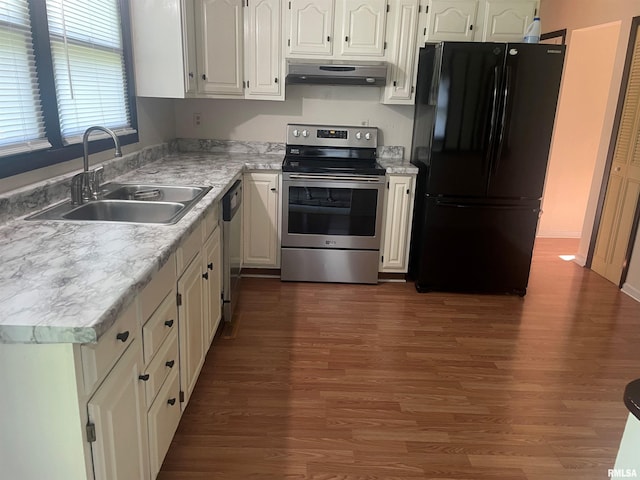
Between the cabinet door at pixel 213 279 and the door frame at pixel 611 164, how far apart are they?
10.6 ft

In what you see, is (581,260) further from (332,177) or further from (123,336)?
(123,336)

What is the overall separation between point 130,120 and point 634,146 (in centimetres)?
383

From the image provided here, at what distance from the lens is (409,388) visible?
8.09ft

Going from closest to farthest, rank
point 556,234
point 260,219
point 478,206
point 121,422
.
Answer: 1. point 121,422
2. point 478,206
3. point 260,219
4. point 556,234

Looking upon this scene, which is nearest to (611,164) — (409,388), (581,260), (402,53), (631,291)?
(581,260)

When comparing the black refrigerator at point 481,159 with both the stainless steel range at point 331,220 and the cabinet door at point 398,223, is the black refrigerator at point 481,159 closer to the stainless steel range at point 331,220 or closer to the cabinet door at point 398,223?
the cabinet door at point 398,223

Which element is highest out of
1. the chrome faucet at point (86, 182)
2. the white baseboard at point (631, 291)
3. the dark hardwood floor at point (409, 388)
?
the chrome faucet at point (86, 182)

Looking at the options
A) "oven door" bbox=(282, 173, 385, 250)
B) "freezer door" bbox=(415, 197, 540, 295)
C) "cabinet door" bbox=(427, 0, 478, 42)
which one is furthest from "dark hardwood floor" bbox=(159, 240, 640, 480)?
"cabinet door" bbox=(427, 0, 478, 42)

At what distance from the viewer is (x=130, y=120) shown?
3201 mm

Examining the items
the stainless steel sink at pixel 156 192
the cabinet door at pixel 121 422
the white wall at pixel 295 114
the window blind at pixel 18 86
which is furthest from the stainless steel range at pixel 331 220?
the cabinet door at pixel 121 422

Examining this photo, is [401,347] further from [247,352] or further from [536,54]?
[536,54]

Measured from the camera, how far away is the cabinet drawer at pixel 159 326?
1.46 meters

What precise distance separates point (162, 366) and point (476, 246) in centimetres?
264

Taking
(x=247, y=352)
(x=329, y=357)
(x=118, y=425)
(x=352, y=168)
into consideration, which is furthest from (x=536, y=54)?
(x=118, y=425)
